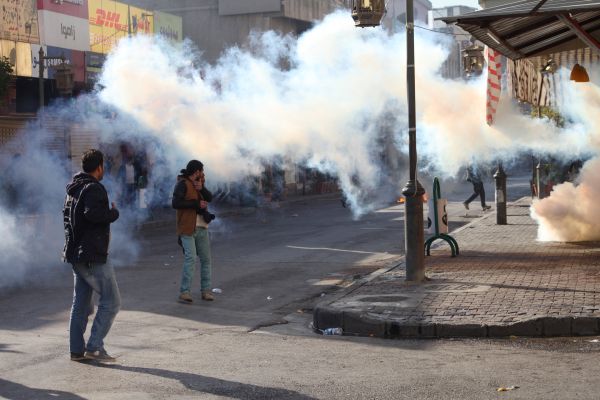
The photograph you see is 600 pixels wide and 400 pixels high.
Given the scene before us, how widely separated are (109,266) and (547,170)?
66.0 ft

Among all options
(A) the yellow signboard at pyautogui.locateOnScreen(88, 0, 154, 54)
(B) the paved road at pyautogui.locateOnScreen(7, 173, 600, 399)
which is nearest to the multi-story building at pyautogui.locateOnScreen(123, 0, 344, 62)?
(A) the yellow signboard at pyautogui.locateOnScreen(88, 0, 154, 54)

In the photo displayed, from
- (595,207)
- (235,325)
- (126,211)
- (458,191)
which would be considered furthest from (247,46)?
(235,325)

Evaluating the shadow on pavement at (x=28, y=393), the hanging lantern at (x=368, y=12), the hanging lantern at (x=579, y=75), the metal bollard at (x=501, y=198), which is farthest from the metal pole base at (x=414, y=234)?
the metal bollard at (x=501, y=198)

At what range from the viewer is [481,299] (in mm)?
9711

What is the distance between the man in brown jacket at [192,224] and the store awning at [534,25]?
3.44 metres

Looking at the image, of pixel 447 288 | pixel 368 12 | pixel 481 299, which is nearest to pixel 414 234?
pixel 447 288

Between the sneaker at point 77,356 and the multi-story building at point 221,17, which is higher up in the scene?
the multi-story building at point 221,17

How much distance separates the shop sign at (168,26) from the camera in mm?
33134

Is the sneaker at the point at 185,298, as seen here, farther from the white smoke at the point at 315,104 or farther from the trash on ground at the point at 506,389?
the white smoke at the point at 315,104

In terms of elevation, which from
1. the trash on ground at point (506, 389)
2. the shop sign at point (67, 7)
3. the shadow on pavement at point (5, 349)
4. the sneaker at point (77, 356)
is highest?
the shop sign at point (67, 7)

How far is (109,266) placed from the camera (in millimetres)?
7691

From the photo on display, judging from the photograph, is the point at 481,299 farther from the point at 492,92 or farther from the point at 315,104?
the point at 315,104

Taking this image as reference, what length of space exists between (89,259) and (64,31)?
2186cm

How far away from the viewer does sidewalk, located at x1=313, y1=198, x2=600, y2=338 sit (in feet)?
27.2
